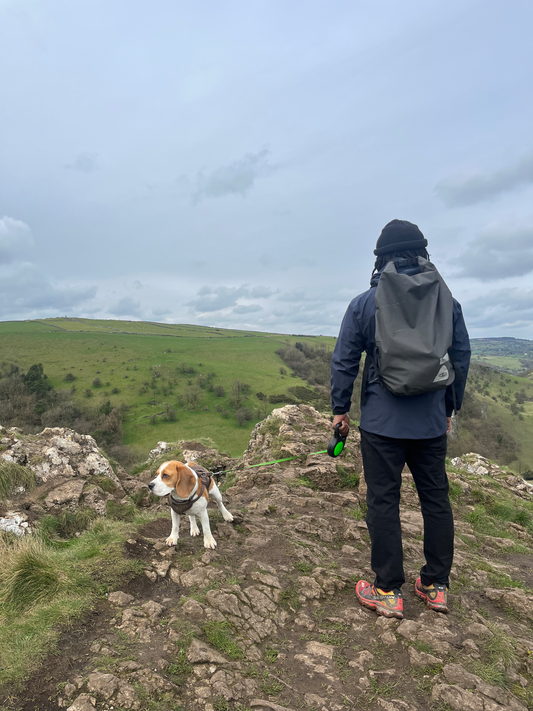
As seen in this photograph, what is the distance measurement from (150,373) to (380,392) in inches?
3569

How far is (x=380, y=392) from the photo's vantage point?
3.99m

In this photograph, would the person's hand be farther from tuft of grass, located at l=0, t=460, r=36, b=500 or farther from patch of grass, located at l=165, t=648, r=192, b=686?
tuft of grass, located at l=0, t=460, r=36, b=500

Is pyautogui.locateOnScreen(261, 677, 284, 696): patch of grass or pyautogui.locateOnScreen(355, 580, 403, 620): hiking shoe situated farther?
pyautogui.locateOnScreen(355, 580, 403, 620): hiking shoe

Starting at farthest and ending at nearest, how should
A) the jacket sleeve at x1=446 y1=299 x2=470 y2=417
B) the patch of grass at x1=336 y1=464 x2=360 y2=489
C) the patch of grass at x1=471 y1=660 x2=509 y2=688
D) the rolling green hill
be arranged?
1. the rolling green hill
2. the patch of grass at x1=336 y1=464 x2=360 y2=489
3. the jacket sleeve at x1=446 y1=299 x2=470 y2=417
4. the patch of grass at x1=471 y1=660 x2=509 y2=688

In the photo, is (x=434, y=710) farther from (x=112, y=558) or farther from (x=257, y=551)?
(x=112, y=558)

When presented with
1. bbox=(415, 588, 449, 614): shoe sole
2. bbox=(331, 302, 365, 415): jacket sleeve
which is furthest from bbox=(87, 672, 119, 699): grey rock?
bbox=(415, 588, 449, 614): shoe sole

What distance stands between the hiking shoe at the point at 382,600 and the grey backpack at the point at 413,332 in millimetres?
2464

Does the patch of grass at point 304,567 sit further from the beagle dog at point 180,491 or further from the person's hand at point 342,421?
the person's hand at point 342,421

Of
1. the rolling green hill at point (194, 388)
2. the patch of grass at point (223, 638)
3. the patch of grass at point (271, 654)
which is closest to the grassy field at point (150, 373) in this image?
the rolling green hill at point (194, 388)

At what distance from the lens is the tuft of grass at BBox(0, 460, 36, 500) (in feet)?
23.3

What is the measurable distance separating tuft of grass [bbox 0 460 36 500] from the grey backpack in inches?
305

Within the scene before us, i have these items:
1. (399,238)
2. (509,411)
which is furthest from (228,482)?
(509,411)

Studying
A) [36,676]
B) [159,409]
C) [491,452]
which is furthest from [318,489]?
[491,452]

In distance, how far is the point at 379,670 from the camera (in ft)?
10.8
